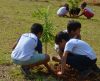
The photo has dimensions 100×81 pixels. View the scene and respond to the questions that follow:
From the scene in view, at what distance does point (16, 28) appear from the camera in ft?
48.1

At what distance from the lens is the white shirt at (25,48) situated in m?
8.05

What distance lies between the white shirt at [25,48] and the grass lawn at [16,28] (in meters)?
0.44

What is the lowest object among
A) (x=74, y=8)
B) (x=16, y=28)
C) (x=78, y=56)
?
(x=74, y=8)

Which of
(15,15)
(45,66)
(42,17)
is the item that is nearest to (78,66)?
(45,66)

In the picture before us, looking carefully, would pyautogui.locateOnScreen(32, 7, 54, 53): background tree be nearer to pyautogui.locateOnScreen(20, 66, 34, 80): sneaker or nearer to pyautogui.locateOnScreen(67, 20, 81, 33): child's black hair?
pyautogui.locateOnScreen(67, 20, 81, 33): child's black hair

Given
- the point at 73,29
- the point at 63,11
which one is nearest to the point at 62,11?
the point at 63,11

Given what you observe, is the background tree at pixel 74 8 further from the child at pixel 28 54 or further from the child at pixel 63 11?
the child at pixel 28 54

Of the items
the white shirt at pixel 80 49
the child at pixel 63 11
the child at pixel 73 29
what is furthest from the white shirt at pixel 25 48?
Result: the child at pixel 63 11

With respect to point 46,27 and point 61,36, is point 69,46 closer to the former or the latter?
point 61,36

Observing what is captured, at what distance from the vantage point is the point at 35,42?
8172mm

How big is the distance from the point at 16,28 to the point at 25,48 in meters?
6.64

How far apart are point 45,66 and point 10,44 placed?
3264mm

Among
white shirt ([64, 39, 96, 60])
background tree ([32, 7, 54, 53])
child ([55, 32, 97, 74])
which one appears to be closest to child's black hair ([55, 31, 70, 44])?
child ([55, 32, 97, 74])

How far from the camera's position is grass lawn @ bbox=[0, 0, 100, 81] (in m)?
8.70
